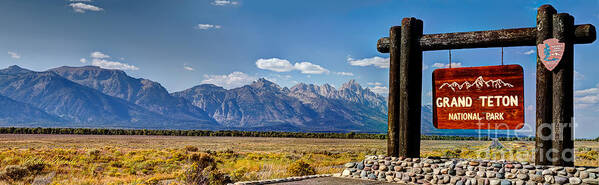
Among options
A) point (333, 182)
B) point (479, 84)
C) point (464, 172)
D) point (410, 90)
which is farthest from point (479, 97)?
point (333, 182)

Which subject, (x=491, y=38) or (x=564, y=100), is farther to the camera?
(x=491, y=38)

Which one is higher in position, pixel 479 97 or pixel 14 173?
pixel 479 97

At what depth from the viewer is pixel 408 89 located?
39.4 ft

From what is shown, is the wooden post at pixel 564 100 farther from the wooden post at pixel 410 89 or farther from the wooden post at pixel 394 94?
the wooden post at pixel 394 94

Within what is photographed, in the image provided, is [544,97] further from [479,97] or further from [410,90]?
[410,90]

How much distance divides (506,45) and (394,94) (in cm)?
303

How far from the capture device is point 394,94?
12359 millimetres

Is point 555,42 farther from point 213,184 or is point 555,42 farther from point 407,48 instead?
point 213,184

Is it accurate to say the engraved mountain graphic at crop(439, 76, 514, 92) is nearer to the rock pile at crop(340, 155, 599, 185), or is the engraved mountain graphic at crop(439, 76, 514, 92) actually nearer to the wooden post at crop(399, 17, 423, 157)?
the wooden post at crop(399, 17, 423, 157)

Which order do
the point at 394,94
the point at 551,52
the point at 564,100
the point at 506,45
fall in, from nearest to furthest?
the point at 564,100 → the point at 551,52 → the point at 506,45 → the point at 394,94

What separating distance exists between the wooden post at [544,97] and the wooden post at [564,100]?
0.39ft

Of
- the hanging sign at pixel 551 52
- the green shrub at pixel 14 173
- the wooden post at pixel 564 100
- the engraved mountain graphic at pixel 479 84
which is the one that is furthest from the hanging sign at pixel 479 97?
the green shrub at pixel 14 173

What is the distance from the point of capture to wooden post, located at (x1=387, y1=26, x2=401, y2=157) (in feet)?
40.4

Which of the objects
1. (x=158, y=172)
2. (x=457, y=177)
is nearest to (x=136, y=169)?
(x=158, y=172)
